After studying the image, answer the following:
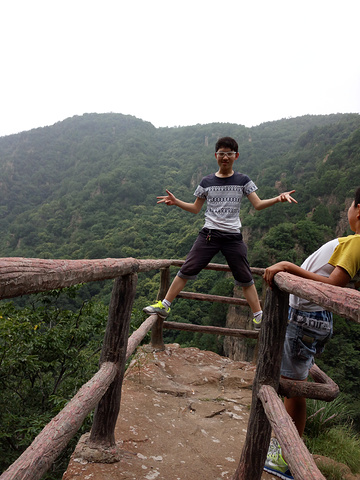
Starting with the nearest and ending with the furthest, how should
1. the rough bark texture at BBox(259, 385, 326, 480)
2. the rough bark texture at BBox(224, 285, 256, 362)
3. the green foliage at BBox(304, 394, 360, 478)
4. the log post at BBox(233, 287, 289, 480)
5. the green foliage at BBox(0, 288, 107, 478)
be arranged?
1. the rough bark texture at BBox(259, 385, 326, 480)
2. the log post at BBox(233, 287, 289, 480)
3. the green foliage at BBox(304, 394, 360, 478)
4. the green foliage at BBox(0, 288, 107, 478)
5. the rough bark texture at BBox(224, 285, 256, 362)

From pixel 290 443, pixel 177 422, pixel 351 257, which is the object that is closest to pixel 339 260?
pixel 351 257

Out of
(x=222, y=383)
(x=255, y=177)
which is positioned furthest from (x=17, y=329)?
(x=255, y=177)

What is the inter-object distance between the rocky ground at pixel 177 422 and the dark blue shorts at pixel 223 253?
975mm

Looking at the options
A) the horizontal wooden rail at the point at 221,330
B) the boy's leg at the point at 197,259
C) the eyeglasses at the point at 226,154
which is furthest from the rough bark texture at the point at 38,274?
the horizontal wooden rail at the point at 221,330

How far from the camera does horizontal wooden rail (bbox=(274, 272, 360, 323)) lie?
0.72 metres

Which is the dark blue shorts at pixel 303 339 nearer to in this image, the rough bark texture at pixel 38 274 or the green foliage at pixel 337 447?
the rough bark texture at pixel 38 274

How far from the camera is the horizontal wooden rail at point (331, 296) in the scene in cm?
72

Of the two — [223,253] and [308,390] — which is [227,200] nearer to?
[223,253]

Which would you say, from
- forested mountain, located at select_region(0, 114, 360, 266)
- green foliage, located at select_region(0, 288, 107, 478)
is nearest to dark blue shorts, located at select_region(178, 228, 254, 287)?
green foliage, located at select_region(0, 288, 107, 478)

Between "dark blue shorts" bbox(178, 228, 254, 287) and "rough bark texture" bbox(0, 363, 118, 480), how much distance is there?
52.1 inches

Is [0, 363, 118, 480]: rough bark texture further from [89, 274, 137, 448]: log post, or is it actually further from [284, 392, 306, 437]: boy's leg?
[284, 392, 306, 437]: boy's leg

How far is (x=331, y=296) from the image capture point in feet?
2.64

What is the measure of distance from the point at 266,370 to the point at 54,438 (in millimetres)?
842

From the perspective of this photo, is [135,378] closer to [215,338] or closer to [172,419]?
[172,419]
